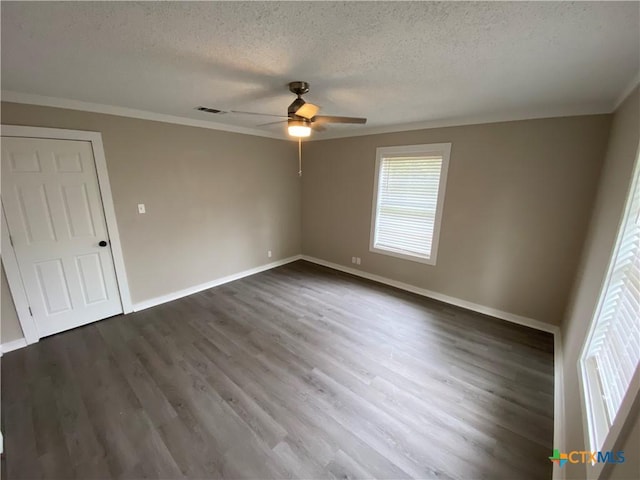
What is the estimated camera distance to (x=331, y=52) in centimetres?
150

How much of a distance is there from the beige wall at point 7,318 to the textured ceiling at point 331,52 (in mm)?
1742

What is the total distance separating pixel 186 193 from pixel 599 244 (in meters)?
4.31

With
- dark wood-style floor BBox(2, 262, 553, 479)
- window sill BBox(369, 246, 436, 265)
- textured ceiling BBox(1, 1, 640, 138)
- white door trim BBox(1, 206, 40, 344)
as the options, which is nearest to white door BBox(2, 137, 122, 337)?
white door trim BBox(1, 206, 40, 344)

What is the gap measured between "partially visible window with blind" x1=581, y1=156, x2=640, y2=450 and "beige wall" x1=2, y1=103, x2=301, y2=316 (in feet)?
13.3

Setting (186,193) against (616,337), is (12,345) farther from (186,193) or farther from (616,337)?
(616,337)

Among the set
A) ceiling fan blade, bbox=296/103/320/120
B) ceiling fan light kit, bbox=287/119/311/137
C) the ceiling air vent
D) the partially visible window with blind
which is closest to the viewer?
the partially visible window with blind

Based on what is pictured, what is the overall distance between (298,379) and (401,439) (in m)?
0.88

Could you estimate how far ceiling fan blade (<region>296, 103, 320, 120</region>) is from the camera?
192cm

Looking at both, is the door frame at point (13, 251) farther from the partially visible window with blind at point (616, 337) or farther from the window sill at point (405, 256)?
the partially visible window with blind at point (616, 337)

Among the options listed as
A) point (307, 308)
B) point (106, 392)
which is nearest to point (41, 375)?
point (106, 392)

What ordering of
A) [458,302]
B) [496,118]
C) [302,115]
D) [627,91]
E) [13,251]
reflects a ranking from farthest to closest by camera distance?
[458,302] → [496,118] → [13,251] → [302,115] → [627,91]

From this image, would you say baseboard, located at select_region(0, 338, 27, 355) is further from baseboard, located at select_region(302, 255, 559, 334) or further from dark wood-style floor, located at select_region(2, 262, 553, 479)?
baseboard, located at select_region(302, 255, 559, 334)

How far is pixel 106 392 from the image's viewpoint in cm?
200

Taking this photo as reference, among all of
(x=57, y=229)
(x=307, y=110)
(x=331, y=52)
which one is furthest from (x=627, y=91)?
(x=57, y=229)
